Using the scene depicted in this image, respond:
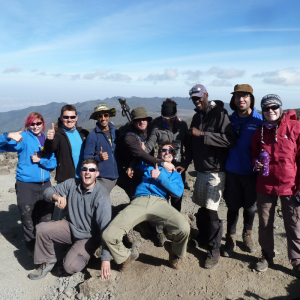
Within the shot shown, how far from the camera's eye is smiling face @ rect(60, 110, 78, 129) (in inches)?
217

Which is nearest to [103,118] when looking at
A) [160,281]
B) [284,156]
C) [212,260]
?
[160,281]

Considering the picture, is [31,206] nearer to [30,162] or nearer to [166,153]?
[30,162]

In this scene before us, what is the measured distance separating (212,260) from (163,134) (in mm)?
2906

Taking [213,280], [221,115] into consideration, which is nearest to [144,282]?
[213,280]

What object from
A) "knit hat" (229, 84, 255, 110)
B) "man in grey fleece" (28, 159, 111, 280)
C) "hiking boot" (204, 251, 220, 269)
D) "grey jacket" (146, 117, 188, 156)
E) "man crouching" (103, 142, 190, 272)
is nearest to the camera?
"man crouching" (103, 142, 190, 272)

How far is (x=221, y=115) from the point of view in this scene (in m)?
5.09

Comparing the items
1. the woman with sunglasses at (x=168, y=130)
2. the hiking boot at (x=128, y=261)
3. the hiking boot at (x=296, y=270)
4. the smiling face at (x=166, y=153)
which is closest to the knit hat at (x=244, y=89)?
the woman with sunglasses at (x=168, y=130)

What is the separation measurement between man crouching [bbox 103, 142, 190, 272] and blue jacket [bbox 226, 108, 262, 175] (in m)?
1.22

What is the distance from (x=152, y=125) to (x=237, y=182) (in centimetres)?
230

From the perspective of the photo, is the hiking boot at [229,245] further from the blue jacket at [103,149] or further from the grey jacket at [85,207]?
the blue jacket at [103,149]

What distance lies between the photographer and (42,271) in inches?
207

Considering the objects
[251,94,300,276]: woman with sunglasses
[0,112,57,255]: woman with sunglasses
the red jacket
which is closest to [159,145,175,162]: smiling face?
[251,94,300,276]: woman with sunglasses

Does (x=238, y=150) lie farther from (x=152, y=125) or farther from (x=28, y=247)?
(x=28, y=247)

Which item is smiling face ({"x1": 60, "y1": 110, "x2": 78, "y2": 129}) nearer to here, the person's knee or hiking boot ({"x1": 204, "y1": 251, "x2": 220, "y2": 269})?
the person's knee
